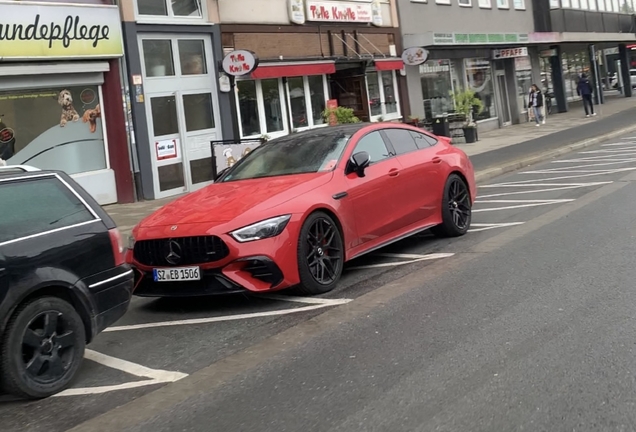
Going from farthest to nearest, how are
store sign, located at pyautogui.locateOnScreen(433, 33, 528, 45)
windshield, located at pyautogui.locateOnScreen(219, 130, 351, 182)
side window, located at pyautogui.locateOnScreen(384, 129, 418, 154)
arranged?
store sign, located at pyautogui.locateOnScreen(433, 33, 528, 45)
side window, located at pyautogui.locateOnScreen(384, 129, 418, 154)
windshield, located at pyautogui.locateOnScreen(219, 130, 351, 182)

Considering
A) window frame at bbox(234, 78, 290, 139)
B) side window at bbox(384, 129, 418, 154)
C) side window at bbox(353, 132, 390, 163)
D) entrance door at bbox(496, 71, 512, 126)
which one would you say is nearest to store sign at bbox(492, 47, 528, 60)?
entrance door at bbox(496, 71, 512, 126)

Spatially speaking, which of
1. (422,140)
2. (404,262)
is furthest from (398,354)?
(422,140)

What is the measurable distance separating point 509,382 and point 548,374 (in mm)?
249

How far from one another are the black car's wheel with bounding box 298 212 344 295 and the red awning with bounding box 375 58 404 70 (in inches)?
620

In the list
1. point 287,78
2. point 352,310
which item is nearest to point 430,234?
point 352,310

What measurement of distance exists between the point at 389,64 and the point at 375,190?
15691 millimetres

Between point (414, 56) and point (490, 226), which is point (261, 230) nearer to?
point (490, 226)

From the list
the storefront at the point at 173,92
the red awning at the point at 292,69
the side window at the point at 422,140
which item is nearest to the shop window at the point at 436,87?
the red awning at the point at 292,69

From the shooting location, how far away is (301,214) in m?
6.62

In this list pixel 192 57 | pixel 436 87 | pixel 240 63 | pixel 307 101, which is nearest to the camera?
pixel 240 63

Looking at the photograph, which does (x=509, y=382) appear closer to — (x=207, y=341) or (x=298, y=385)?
(x=298, y=385)

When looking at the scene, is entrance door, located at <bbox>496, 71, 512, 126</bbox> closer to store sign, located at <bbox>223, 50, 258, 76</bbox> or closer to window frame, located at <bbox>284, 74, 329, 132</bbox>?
window frame, located at <bbox>284, 74, 329, 132</bbox>

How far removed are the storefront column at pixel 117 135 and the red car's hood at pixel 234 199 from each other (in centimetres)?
811

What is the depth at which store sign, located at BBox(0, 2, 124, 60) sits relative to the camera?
13.2 metres
